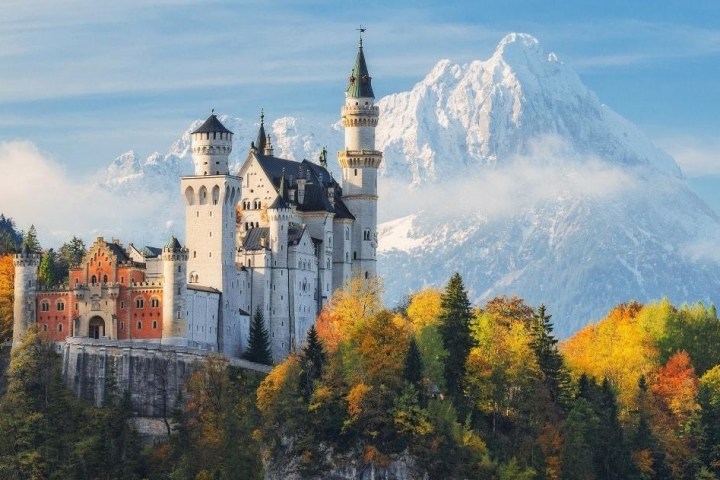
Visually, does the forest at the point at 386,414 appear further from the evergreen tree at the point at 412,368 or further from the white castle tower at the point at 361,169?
the white castle tower at the point at 361,169

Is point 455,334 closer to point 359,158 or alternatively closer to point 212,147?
point 212,147

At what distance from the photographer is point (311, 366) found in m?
128

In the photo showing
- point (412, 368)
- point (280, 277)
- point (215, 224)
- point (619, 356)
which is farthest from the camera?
point (619, 356)

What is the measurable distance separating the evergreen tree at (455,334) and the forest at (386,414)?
9 centimetres

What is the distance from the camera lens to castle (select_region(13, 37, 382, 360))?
446 feet

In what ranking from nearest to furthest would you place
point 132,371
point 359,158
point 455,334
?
point 132,371 < point 455,334 < point 359,158

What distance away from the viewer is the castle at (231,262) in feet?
446

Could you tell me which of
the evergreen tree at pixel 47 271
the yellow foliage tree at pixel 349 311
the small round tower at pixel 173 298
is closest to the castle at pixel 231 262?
the small round tower at pixel 173 298

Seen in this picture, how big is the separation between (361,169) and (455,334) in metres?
27.6

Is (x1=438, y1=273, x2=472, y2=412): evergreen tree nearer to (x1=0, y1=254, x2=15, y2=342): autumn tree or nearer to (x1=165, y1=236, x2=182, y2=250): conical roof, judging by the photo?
(x1=165, y1=236, x2=182, y2=250): conical roof

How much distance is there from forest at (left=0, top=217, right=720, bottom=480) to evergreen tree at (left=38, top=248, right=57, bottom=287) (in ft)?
10.6

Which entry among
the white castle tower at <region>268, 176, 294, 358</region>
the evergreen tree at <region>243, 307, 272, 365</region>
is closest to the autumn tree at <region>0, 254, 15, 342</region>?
the evergreen tree at <region>243, 307, 272, 365</region>

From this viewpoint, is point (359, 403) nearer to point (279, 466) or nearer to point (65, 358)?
point (279, 466)

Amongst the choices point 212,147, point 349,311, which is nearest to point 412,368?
point 349,311
